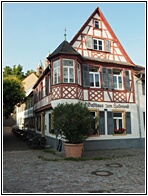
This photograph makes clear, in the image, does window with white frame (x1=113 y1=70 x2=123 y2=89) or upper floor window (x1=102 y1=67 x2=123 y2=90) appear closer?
upper floor window (x1=102 y1=67 x2=123 y2=90)

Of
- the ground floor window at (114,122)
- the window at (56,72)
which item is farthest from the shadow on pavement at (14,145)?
the ground floor window at (114,122)

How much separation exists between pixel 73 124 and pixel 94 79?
5515mm

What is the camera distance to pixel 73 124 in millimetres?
Answer: 9961

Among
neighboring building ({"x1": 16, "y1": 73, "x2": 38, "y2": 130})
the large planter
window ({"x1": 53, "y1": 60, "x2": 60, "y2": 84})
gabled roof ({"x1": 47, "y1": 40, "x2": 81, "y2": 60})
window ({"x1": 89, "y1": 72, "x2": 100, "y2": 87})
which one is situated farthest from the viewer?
neighboring building ({"x1": 16, "y1": 73, "x2": 38, "y2": 130})

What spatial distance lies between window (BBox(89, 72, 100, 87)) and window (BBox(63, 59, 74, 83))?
6.84 feet

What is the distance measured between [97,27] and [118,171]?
11521mm

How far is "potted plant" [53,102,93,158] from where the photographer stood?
393 inches

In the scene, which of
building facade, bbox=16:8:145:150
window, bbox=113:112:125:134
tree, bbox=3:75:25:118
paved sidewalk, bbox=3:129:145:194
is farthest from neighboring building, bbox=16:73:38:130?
paved sidewalk, bbox=3:129:145:194

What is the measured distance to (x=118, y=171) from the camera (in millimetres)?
7625

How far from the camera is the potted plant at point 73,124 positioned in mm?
9992

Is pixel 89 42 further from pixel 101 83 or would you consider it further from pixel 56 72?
pixel 56 72

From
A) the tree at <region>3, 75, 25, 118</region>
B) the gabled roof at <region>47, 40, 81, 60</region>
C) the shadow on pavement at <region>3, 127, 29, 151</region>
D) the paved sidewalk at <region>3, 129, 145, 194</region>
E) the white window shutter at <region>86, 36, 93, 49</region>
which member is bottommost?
the shadow on pavement at <region>3, 127, 29, 151</region>

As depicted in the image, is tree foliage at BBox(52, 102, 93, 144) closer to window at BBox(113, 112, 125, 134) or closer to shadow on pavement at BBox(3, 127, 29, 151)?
window at BBox(113, 112, 125, 134)

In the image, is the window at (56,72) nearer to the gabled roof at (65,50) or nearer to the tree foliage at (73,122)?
the gabled roof at (65,50)
